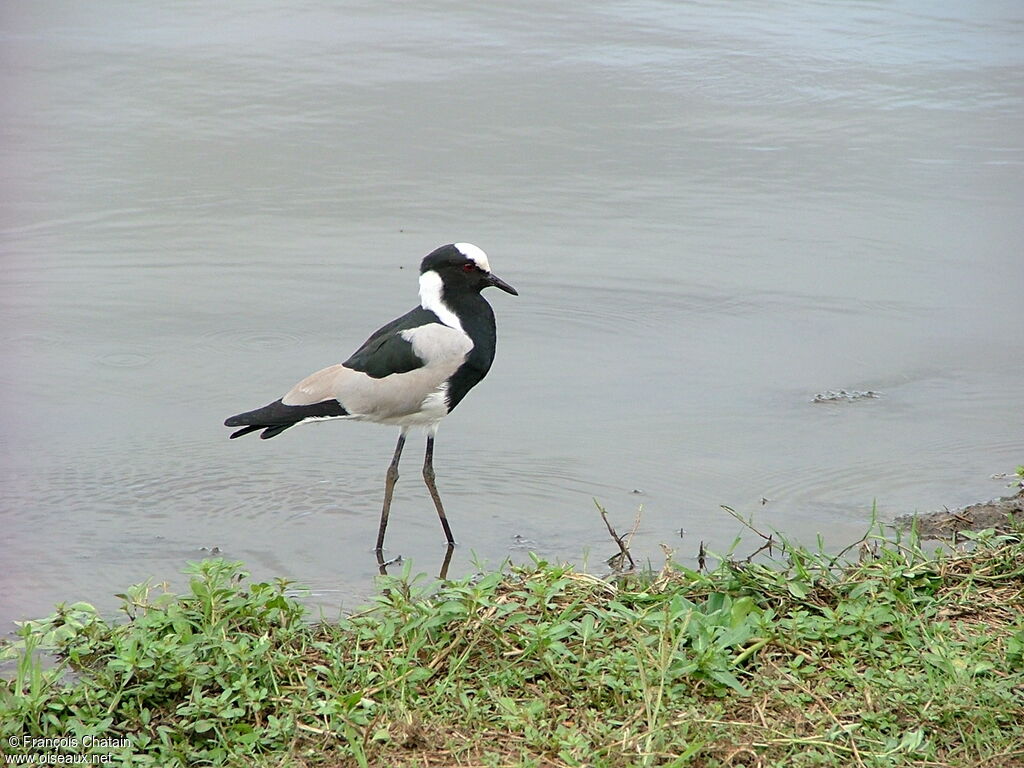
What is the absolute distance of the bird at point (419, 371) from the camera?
530 centimetres

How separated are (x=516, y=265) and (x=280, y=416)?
9.74 feet

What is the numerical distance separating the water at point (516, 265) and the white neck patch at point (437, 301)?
0.67 meters

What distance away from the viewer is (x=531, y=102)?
10.3 metres

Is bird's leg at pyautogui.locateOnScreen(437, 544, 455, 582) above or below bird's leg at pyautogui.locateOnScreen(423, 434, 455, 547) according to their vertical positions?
below

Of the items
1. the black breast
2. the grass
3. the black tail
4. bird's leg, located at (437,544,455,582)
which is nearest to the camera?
the grass

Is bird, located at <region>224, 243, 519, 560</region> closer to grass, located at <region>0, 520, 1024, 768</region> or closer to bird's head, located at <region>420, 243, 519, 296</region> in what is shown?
bird's head, located at <region>420, 243, 519, 296</region>

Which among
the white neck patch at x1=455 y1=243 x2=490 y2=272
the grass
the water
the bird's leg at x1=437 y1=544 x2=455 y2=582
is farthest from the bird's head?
the grass

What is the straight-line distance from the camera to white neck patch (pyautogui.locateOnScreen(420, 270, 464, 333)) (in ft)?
17.9

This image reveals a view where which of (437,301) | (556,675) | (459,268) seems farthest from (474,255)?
(556,675)

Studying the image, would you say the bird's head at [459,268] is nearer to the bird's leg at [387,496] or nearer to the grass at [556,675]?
the bird's leg at [387,496]

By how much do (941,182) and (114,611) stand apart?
6.60m

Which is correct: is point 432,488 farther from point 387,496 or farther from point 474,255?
point 474,255

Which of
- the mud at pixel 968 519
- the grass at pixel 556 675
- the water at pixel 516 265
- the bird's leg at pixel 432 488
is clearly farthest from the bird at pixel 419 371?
the mud at pixel 968 519

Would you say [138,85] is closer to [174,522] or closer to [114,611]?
[174,522]
